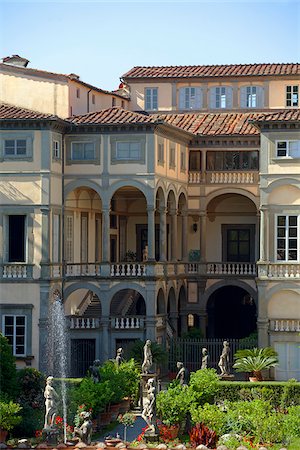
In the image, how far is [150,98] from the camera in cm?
7256

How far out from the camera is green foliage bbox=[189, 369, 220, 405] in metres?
48.4

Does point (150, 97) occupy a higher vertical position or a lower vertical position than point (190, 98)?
higher

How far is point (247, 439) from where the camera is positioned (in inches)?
1645

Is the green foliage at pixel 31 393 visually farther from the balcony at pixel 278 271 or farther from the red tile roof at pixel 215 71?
the red tile roof at pixel 215 71

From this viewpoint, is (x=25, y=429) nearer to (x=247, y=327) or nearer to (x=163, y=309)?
(x=163, y=309)

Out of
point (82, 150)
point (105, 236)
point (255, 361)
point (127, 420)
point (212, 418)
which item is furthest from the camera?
point (82, 150)

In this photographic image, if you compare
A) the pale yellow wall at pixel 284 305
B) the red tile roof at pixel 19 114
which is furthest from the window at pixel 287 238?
the red tile roof at pixel 19 114

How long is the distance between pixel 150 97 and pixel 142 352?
1981 cm

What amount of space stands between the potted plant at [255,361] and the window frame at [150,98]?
64.2 ft

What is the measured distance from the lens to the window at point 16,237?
5728cm

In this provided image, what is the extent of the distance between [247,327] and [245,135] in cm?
964

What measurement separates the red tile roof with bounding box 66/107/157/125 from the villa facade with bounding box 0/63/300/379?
8cm

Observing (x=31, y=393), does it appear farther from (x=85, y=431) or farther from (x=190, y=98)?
(x=190, y=98)

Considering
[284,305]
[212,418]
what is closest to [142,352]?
[284,305]
